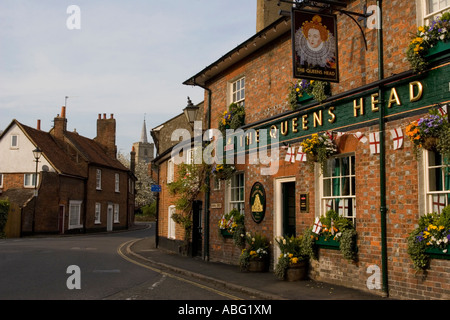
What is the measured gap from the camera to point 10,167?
36.6 meters

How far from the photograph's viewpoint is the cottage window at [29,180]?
1412 inches

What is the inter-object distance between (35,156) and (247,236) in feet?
81.4

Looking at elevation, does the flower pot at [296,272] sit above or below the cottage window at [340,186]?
below

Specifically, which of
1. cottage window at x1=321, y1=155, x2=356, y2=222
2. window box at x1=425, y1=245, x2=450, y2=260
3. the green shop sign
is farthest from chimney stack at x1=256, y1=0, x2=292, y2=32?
window box at x1=425, y1=245, x2=450, y2=260

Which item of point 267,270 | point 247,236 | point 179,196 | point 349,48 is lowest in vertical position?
point 267,270

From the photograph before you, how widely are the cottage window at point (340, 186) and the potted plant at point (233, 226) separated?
413 cm

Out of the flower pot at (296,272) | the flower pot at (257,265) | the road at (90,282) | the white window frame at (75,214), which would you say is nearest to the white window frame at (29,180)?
the white window frame at (75,214)

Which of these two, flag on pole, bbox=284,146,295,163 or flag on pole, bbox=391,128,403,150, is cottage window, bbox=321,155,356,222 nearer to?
flag on pole, bbox=284,146,295,163

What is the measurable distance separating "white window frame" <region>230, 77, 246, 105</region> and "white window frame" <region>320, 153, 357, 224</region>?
17.4 ft

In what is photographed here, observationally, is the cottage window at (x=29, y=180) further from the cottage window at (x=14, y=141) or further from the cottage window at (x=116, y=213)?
the cottage window at (x=116, y=213)

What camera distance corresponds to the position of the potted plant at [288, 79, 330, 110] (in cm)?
1112
